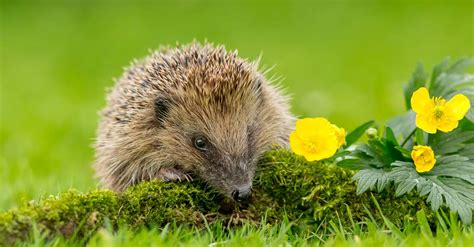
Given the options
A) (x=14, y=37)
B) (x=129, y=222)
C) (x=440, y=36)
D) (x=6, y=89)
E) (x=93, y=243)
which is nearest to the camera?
(x=93, y=243)

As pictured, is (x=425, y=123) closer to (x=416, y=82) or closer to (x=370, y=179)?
(x=370, y=179)

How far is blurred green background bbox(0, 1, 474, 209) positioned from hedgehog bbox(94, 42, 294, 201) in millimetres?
1065

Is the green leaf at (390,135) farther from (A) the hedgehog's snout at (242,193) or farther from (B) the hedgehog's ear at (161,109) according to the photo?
(B) the hedgehog's ear at (161,109)

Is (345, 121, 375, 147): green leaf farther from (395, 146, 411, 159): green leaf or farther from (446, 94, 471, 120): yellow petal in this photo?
(446, 94, 471, 120): yellow petal

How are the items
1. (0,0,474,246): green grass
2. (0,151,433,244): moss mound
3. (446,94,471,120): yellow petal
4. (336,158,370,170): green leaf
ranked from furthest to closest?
(0,0,474,246): green grass
(336,158,370,170): green leaf
(446,94,471,120): yellow petal
(0,151,433,244): moss mound

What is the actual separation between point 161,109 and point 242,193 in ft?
3.43

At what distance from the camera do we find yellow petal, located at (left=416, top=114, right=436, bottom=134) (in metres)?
5.45

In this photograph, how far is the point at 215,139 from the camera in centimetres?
589

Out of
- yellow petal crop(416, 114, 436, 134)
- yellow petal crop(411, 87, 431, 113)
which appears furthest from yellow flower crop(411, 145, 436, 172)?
yellow petal crop(411, 87, 431, 113)

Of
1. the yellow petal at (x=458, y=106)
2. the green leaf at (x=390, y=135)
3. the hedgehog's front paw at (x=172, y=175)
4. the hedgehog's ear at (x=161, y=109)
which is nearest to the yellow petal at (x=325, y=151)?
the green leaf at (x=390, y=135)

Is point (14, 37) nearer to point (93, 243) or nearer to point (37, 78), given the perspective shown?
point (37, 78)

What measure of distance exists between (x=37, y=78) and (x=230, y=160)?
9.98m

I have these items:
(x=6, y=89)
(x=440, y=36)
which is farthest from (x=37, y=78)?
(x=440, y=36)

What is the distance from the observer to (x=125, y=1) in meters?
22.5
